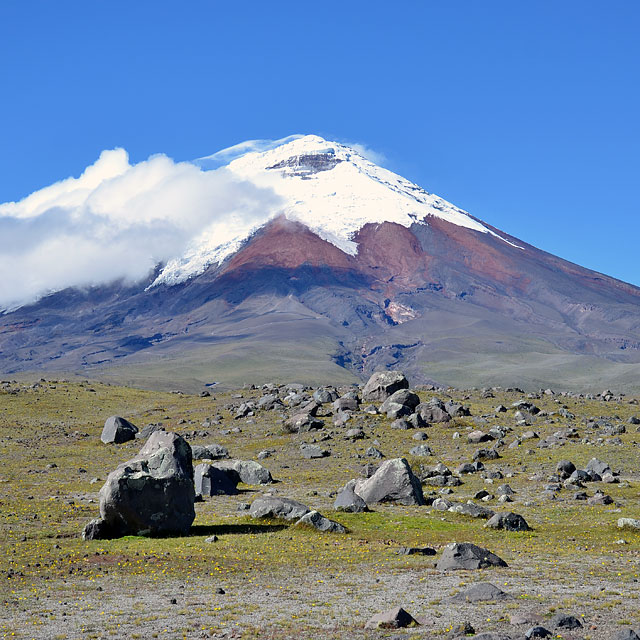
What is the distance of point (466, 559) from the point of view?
3036 cm

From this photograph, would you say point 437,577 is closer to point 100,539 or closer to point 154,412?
Result: point 100,539

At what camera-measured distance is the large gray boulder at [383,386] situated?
306 ft

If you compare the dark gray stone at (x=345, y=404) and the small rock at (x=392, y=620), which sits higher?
the dark gray stone at (x=345, y=404)

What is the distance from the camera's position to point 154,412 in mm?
103000

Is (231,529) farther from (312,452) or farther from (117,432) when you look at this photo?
(117,432)

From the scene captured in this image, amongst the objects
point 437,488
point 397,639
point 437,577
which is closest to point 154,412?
point 437,488

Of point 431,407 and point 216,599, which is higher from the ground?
point 431,407

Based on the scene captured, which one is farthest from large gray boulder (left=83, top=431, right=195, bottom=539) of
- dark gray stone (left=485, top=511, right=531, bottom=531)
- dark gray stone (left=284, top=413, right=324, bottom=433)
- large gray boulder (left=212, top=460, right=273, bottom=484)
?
dark gray stone (left=284, top=413, right=324, bottom=433)

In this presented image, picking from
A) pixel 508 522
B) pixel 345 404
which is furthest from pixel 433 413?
pixel 508 522

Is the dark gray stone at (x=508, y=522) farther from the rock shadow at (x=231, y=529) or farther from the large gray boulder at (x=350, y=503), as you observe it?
the rock shadow at (x=231, y=529)

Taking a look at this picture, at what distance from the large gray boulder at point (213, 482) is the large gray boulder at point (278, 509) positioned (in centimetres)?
908

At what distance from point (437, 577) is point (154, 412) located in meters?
78.4

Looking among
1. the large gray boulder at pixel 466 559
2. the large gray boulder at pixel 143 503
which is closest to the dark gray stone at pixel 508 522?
the large gray boulder at pixel 466 559

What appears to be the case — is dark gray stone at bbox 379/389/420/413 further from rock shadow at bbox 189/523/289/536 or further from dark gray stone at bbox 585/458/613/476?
rock shadow at bbox 189/523/289/536
